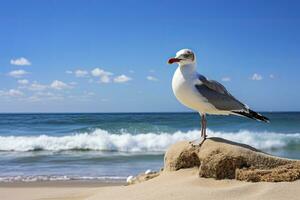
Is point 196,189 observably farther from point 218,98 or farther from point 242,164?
point 218,98

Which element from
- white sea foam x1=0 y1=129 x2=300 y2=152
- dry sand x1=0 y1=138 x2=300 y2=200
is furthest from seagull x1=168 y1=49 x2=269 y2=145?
white sea foam x1=0 y1=129 x2=300 y2=152

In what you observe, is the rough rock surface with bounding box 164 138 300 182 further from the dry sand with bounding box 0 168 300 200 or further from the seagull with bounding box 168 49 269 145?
the seagull with bounding box 168 49 269 145

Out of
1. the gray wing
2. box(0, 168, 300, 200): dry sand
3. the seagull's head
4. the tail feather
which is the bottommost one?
box(0, 168, 300, 200): dry sand

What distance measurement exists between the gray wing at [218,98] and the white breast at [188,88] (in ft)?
0.18

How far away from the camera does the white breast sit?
476cm

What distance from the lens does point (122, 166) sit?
1198cm

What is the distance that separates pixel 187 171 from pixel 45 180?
5.54 meters

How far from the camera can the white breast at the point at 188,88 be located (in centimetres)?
476

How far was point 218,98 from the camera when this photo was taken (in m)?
4.89

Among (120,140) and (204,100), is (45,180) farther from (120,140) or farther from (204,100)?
(120,140)

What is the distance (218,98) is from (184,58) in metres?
0.55

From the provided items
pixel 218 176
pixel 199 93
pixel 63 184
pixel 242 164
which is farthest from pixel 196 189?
pixel 63 184

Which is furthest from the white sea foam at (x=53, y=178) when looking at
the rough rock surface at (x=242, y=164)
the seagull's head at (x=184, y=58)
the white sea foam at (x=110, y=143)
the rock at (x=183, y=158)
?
the white sea foam at (x=110, y=143)

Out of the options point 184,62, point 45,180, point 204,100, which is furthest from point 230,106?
point 45,180
